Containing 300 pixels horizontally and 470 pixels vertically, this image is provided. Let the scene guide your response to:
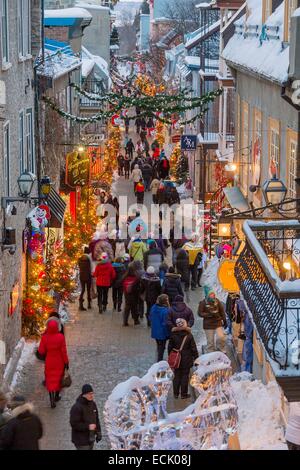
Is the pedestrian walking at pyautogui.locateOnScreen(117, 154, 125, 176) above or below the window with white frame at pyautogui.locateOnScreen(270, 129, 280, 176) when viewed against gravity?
below

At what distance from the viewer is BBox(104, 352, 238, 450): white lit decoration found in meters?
9.36

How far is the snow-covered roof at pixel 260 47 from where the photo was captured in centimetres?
1595

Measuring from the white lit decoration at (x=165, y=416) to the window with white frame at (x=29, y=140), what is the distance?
10.9 m

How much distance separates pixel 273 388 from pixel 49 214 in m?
9.48

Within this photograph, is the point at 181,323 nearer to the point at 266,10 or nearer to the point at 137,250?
the point at 266,10

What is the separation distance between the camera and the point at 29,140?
2130 centimetres

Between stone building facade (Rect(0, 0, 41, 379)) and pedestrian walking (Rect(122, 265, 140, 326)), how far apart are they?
2.25 m

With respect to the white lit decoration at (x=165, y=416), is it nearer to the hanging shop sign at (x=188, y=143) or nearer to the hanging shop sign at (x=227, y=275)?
the hanging shop sign at (x=227, y=275)

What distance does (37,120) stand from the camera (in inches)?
878

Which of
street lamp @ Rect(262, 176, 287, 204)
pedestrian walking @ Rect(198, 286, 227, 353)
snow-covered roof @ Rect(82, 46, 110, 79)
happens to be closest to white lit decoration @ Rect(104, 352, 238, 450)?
street lamp @ Rect(262, 176, 287, 204)

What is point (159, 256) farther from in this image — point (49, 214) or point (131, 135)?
point (131, 135)

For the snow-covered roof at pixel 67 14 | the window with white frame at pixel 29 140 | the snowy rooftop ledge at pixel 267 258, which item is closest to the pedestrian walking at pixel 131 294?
the window with white frame at pixel 29 140

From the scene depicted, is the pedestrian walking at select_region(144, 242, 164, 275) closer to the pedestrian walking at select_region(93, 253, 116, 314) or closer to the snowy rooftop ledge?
the pedestrian walking at select_region(93, 253, 116, 314)
